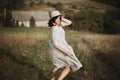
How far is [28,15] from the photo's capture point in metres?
7.73

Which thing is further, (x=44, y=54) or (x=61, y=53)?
(x=44, y=54)

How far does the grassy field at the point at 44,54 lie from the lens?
489 centimetres

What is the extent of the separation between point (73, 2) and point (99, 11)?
2.28 feet

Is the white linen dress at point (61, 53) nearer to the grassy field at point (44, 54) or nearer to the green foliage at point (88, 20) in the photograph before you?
the grassy field at point (44, 54)

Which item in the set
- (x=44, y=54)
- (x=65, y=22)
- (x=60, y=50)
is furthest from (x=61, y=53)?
(x=44, y=54)

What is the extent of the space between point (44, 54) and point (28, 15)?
1.72m

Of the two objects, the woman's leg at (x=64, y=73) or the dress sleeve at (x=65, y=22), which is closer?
the woman's leg at (x=64, y=73)

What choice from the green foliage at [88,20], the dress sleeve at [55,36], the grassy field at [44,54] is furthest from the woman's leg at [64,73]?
the green foliage at [88,20]

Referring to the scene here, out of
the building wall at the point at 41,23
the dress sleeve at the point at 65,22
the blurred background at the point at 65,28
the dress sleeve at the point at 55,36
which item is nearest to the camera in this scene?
the dress sleeve at the point at 55,36

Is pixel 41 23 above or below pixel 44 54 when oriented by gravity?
above

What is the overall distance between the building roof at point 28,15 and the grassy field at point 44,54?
0.90 feet

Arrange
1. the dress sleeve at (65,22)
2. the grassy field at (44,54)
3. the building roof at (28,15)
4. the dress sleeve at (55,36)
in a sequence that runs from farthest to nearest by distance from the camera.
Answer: the building roof at (28,15)
the grassy field at (44,54)
the dress sleeve at (65,22)
the dress sleeve at (55,36)

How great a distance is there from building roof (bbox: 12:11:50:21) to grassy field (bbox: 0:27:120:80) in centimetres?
28

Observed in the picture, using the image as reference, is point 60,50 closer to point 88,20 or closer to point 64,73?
point 64,73
